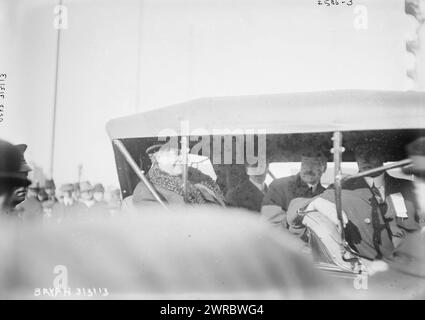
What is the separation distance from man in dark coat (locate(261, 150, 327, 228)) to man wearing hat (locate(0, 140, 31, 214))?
120 centimetres

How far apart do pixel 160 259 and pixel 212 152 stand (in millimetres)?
583

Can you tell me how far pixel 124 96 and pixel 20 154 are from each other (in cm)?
60

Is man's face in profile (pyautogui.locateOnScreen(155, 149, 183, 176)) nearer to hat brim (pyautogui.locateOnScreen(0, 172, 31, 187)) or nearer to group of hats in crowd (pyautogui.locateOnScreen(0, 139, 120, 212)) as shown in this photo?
group of hats in crowd (pyautogui.locateOnScreen(0, 139, 120, 212))

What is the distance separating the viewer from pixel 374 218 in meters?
2.22

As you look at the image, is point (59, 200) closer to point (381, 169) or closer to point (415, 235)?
point (381, 169)

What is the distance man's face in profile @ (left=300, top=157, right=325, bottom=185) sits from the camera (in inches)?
88.0

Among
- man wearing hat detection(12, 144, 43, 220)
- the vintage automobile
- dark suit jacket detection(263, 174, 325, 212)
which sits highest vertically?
the vintage automobile

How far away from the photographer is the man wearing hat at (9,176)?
2.35 metres

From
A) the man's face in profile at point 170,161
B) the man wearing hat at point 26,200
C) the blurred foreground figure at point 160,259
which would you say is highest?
the man's face in profile at point 170,161

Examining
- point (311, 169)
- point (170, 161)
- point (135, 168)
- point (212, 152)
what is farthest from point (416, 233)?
point (135, 168)

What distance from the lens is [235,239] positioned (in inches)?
89.4

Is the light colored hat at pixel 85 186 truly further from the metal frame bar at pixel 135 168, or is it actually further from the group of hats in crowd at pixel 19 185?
the metal frame bar at pixel 135 168

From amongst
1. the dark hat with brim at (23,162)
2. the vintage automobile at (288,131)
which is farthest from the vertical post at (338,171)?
the dark hat with brim at (23,162)

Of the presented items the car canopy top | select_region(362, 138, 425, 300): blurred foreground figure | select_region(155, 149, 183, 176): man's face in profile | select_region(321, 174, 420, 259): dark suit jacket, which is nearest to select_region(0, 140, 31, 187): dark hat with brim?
the car canopy top
